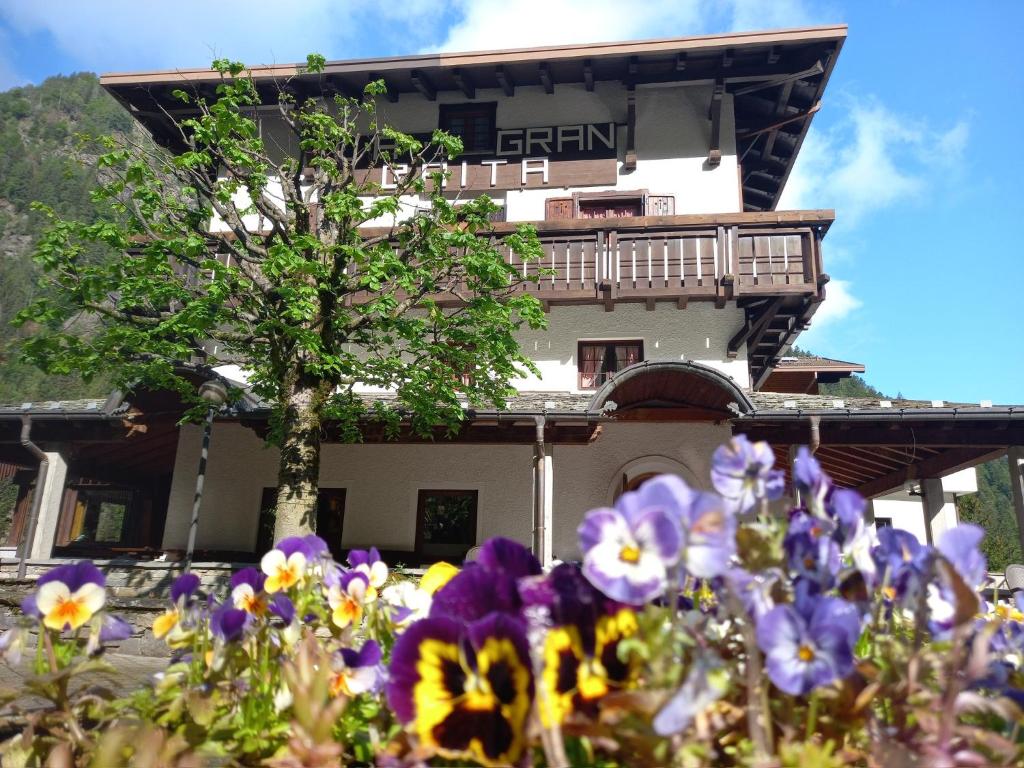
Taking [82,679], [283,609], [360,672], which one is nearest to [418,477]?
[82,679]

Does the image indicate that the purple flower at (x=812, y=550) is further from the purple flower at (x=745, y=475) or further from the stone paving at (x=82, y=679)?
the stone paving at (x=82, y=679)

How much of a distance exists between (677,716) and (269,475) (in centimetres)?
1281

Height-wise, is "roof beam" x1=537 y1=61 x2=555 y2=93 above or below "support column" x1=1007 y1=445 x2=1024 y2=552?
above

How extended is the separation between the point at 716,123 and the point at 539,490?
802 cm

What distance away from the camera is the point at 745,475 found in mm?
1003

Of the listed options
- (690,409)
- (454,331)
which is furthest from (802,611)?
(690,409)

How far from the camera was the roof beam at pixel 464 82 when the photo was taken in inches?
535

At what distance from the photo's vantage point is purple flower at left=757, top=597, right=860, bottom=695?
0.82 meters

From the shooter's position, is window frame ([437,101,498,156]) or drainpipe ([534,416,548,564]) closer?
drainpipe ([534,416,548,564])

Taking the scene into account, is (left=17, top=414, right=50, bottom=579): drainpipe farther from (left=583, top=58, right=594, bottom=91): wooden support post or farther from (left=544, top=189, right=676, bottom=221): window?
(left=583, top=58, right=594, bottom=91): wooden support post

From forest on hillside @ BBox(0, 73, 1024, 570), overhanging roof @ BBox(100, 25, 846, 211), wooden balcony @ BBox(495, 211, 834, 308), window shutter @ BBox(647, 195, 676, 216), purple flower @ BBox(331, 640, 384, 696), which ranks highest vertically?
forest on hillside @ BBox(0, 73, 1024, 570)

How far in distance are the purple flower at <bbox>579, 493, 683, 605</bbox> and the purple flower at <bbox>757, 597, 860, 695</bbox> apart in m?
0.15

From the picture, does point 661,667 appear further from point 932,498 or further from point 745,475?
point 932,498

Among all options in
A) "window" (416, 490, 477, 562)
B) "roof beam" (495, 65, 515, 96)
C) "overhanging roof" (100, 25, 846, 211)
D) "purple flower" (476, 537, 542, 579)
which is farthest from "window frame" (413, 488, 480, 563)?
"purple flower" (476, 537, 542, 579)
